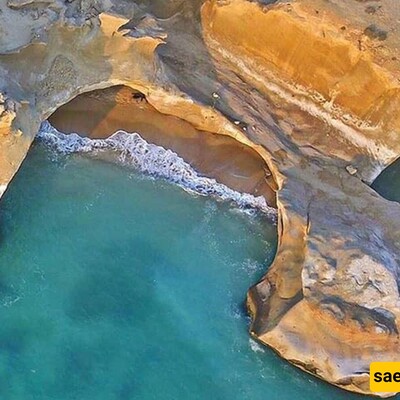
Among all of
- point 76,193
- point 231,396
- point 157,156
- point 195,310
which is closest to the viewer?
point 231,396

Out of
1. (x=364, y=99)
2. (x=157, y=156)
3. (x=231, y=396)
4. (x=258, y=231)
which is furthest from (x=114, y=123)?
(x=231, y=396)

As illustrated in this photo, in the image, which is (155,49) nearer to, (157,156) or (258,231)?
(157,156)

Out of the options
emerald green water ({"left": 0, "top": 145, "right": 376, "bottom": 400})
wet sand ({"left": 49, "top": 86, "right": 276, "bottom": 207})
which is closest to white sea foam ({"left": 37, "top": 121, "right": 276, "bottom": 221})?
wet sand ({"left": 49, "top": 86, "right": 276, "bottom": 207})

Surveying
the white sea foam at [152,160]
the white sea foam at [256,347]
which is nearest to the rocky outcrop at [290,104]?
the white sea foam at [256,347]

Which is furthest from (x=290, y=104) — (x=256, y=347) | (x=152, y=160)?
(x=256, y=347)

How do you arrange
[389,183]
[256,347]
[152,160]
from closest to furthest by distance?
[256,347], [152,160], [389,183]

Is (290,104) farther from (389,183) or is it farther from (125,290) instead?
(125,290)
